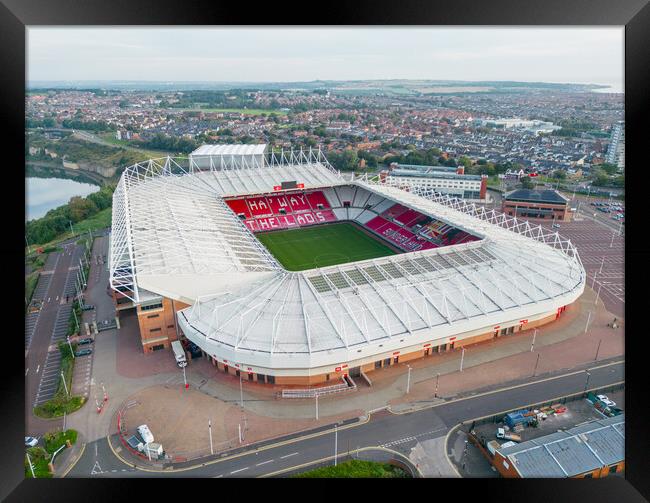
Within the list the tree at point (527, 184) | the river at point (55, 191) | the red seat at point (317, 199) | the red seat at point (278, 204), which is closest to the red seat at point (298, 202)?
the red seat at point (278, 204)

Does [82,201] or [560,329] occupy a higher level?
[82,201]

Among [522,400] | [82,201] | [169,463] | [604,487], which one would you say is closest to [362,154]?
[82,201]

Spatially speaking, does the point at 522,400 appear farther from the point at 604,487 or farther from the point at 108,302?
the point at 108,302

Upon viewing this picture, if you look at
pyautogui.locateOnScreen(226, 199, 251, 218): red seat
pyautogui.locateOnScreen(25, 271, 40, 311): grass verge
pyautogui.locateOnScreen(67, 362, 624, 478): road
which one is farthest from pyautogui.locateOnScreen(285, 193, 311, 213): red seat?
pyautogui.locateOnScreen(67, 362, 624, 478): road

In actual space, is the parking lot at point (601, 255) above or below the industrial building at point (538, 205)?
below

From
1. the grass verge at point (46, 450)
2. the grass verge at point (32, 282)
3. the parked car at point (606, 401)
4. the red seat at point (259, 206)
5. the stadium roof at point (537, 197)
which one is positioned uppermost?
the stadium roof at point (537, 197)

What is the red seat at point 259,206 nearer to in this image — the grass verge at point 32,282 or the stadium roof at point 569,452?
the grass verge at point 32,282

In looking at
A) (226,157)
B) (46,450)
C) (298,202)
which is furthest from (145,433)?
(226,157)
